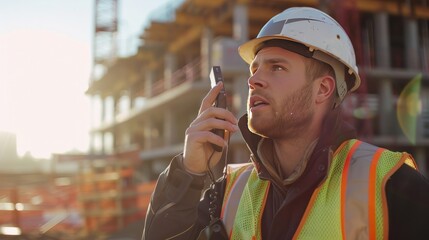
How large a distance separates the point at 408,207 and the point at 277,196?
2.13ft

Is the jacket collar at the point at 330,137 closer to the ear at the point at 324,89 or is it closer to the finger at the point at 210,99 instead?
the ear at the point at 324,89

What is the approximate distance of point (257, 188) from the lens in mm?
2523

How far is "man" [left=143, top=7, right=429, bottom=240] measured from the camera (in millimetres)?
2018

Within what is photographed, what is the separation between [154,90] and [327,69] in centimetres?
3605

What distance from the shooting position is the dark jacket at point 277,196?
199cm

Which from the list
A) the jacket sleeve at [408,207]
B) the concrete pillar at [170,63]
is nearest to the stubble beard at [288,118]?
the jacket sleeve at [408,207]

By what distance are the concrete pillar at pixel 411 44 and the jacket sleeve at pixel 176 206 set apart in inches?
1199

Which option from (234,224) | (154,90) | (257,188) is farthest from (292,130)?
(154,90)

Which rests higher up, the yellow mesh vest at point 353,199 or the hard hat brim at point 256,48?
the hard hat brim at point 256,48

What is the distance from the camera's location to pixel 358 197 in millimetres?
2041

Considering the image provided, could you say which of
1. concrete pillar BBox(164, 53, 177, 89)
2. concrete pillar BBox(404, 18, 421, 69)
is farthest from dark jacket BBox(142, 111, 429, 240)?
concrete pillar BBox(164, 53, 177, 89)

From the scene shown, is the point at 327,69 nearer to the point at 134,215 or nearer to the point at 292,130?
the point at 292,130

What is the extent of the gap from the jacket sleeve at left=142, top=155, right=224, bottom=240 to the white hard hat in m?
0.83

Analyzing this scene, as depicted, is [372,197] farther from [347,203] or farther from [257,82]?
[257,82]
